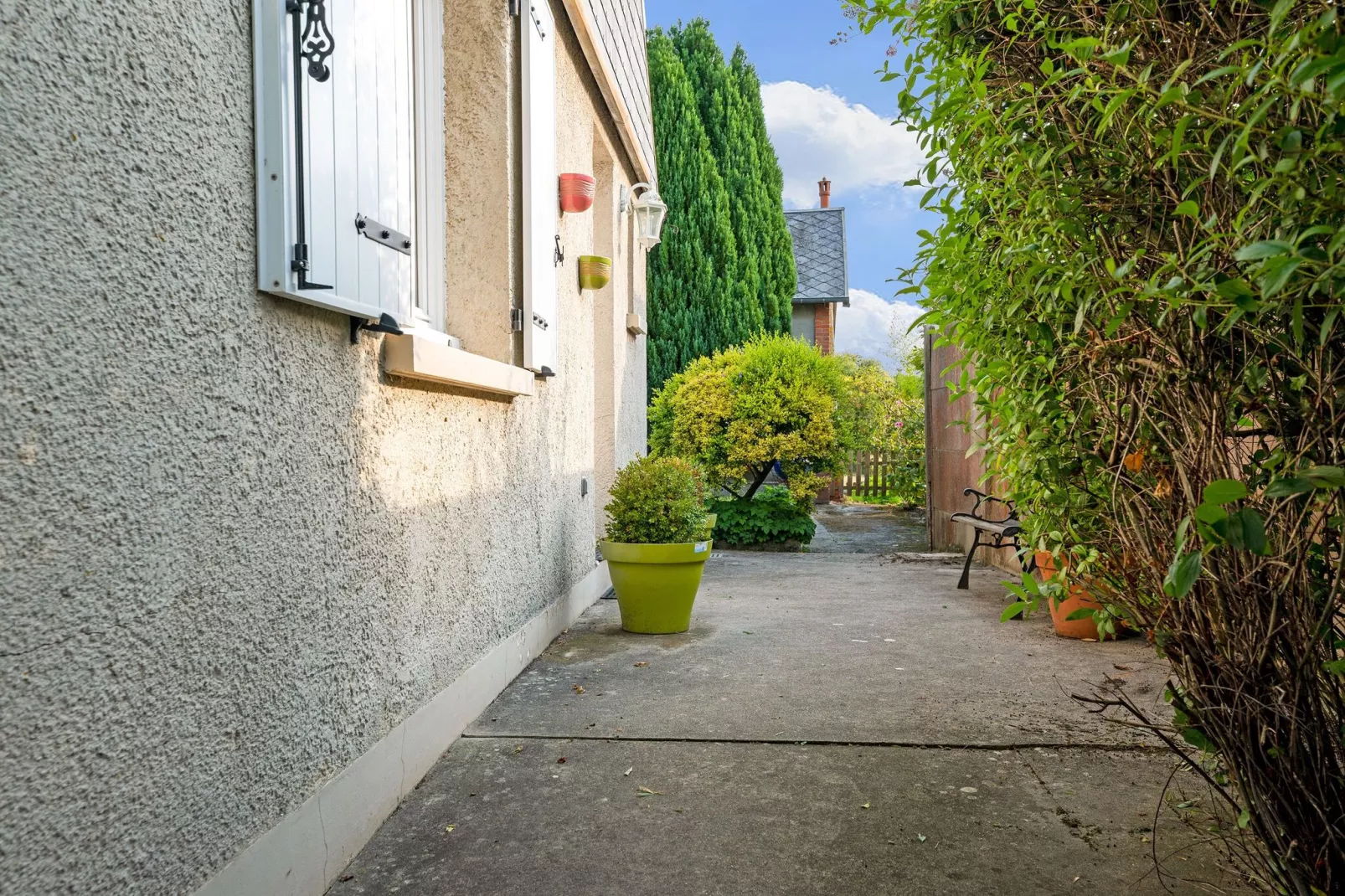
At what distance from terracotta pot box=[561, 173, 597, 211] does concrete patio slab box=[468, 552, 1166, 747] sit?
221 centimetres

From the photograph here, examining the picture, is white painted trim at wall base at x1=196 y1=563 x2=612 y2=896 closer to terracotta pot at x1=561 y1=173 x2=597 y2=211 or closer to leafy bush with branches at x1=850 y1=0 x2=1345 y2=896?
leafy bush with branches at x1=850 y1=0 x2=1345 y2=896

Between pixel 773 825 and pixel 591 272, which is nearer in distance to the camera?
pixel 773 825

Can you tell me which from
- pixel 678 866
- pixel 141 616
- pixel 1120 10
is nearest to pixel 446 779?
pixel 678 866

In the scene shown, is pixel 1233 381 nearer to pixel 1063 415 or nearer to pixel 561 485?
pixel 1063 415

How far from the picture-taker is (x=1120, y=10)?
1626 millimetres

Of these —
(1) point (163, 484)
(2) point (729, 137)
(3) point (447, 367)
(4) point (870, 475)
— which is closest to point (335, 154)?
(3) point (447, 367)

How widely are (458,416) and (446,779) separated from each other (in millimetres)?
1173

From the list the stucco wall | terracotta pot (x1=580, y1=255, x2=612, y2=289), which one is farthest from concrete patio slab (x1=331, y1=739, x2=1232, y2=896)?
terracotta pot (x1=580, y1=255, x2=612, y2=289)

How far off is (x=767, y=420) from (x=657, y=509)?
4.37 meters

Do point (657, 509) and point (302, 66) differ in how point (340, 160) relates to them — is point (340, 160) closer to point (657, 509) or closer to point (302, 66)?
point (302, 66)

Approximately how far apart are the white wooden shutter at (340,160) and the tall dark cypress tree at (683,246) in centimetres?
1217

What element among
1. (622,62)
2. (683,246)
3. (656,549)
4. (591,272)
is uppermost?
(683,246)

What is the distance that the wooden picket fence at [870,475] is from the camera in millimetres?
14984

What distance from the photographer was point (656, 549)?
4.60 metres
